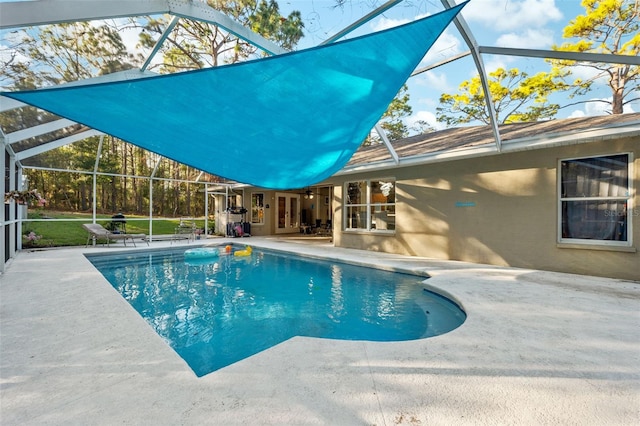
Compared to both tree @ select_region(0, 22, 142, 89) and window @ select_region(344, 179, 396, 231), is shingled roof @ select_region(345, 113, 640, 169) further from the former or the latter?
tree @ select_region(0, 22, 142, 89)

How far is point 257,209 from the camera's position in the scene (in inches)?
562

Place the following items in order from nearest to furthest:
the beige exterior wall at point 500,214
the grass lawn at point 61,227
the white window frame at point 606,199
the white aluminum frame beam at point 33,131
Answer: the white window frame at point 606,199 < the beige exterior wall at point 500,214 < the white aluminum frame beam at point 33,131 < the grass lawn at point 61,227

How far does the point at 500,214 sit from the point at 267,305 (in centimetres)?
557

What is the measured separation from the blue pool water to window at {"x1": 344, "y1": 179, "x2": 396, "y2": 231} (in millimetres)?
2383

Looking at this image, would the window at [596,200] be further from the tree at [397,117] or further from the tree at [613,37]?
the tree at [397,117]

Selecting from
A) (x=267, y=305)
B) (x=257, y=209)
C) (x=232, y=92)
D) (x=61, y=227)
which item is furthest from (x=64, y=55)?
(x=61, y=227)

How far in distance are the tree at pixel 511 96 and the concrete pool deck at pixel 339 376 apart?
1590 cm

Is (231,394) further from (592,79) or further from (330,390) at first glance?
(592,79)

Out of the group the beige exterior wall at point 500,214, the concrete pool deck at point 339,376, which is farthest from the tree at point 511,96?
the concrete pool deck at point 339,376

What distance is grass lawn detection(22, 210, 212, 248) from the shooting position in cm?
960

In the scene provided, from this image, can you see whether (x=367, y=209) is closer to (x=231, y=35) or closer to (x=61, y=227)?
(x=231, y=35)

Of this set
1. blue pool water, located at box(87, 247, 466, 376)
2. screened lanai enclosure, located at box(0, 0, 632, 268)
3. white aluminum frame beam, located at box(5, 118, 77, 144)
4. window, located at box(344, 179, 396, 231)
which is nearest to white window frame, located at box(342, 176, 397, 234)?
window, located at box(344, 179, 396, 231)

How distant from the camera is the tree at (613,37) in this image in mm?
12203

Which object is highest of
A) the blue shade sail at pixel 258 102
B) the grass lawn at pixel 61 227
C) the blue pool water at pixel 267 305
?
the blue shade sail at pixel 258 102
